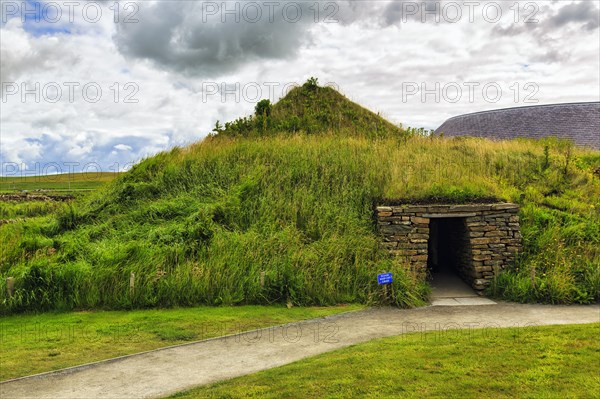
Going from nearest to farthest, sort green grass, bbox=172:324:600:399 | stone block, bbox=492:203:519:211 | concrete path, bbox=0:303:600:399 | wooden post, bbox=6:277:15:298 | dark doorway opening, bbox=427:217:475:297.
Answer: green grass, bbox=172:324:600:399
concrete path, bbox=0:303:600:399
wooden post, bbox=6:277:15:298
stone block, bbox=492:203:519:211
dark doorway opening, bbox=427:217:475:297

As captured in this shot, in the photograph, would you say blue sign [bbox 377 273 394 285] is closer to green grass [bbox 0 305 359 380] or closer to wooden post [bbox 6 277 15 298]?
green grass [bbox 0 305 359 380]

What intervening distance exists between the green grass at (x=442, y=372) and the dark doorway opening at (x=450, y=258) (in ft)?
15.6

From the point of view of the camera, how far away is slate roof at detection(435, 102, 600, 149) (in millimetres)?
27266

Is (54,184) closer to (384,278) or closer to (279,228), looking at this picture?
(279,228)

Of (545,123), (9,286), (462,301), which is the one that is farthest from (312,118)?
(545,123)

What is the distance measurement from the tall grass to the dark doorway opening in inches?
39.7

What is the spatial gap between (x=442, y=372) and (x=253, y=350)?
9.43ft

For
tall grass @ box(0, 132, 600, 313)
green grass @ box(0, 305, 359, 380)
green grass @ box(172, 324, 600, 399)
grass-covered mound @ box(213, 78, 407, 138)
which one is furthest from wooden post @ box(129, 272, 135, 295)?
grass-covered mound @ box(213, 78, 407, 138)

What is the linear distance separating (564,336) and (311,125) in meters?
14.4

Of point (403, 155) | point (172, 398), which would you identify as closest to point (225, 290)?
point (172, 398)

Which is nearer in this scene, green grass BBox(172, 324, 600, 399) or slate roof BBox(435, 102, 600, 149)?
green grass BBox(172, 324, 600, 399)

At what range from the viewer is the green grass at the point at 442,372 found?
5355mm

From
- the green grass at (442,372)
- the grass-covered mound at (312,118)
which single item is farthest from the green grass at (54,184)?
the green grass at (442,372)

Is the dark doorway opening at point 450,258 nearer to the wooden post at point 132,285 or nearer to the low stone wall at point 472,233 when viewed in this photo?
the low stone wall at point 472,233
